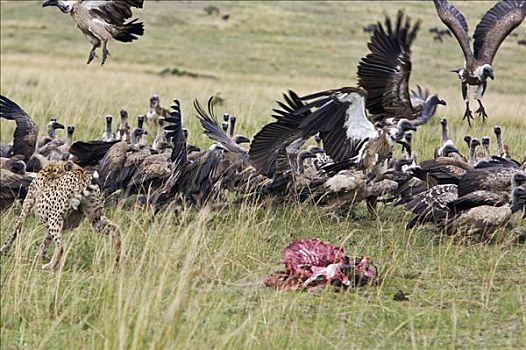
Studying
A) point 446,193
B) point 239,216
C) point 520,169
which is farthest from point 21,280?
point 520,169

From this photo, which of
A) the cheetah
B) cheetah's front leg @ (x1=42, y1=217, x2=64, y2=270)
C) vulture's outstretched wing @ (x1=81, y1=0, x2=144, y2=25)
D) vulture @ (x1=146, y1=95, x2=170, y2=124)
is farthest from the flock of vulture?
vulture @ (x1=146, y1=95, x2=170, y2=124)

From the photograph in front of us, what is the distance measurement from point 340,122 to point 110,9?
215 cm

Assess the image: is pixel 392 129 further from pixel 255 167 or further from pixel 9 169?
pixel 9 169

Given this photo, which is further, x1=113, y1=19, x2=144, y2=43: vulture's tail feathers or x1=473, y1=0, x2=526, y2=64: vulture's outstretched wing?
x1=473, y1=0, x2=526, y2=64: vulture's outstretched wing

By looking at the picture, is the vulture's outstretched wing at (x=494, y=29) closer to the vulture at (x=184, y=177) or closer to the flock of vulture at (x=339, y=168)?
the flock of vulture at (x=339, y=168)

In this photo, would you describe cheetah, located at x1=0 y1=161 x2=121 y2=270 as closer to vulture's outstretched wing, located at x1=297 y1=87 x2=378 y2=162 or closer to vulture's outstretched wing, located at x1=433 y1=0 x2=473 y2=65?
vulture's outstretched wing, located at x1=297 y1=87 x2=378 y2=162

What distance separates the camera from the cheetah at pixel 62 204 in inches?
259

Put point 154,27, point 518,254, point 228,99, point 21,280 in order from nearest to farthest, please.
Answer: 1. point 21,280
2. point 518,254
3. point 228,99
4. point 154,27

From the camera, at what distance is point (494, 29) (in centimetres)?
1105

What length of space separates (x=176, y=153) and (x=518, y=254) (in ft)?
9.27

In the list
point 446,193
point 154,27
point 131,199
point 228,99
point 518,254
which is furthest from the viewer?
point 154,27

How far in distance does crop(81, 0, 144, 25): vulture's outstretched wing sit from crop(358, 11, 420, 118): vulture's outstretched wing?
2065 millimetres

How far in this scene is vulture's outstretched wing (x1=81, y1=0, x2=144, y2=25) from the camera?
22.6 ft

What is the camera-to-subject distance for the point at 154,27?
4338cm
